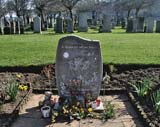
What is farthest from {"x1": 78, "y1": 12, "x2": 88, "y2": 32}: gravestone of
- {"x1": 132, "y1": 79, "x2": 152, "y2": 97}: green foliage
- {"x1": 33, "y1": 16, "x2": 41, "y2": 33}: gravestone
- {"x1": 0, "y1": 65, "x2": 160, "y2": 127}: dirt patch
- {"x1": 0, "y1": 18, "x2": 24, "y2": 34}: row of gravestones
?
{"x1": 132, "y1": 79, "x2": 152, "y2": 97}: green foliage

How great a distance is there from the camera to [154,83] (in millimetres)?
7965

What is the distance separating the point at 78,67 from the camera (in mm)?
6602

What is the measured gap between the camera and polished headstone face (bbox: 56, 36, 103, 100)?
648 cm

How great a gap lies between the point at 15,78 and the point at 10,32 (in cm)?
1757

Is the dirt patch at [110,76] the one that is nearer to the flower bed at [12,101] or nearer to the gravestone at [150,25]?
the flower bed at [12,101]

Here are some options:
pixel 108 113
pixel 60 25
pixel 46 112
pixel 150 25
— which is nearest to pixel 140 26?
pixel 150 25

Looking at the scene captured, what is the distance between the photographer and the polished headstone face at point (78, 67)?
21.3 ft

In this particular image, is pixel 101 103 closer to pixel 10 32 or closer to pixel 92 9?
pixel 10 32

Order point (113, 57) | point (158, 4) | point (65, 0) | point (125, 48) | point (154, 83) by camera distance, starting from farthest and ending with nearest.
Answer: point (158, 4) < point (65, 0) < point (125, 48) < point (113, 57) < point (154, 83)

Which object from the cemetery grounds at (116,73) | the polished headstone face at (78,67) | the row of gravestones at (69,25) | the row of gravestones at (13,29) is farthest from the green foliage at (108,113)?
the row of gravestones at (13,29)

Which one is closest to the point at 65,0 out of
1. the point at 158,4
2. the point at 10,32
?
the point at 10,32

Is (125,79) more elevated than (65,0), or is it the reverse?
(65,0)

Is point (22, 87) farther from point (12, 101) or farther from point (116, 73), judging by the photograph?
point (116, 73)

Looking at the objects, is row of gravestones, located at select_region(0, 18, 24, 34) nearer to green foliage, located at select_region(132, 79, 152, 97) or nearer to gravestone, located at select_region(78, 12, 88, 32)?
gravestone, located at select_region(78, 12, 88, 32)
